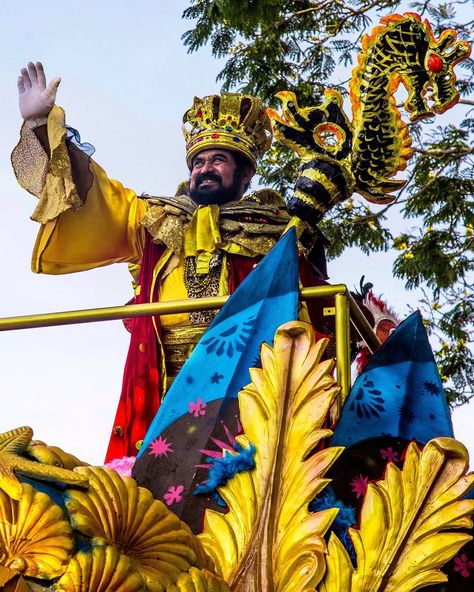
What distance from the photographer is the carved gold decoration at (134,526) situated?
2695 millimetres

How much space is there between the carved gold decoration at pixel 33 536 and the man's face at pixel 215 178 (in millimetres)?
3235

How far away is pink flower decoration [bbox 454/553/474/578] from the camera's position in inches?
141

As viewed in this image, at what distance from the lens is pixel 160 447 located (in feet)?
11.9

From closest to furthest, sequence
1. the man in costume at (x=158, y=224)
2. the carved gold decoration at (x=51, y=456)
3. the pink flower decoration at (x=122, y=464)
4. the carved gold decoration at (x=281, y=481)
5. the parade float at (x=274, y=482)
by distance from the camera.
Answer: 1. the parade float at (x=274, y=482)
2. the carved gold decoration at (x=51, y=456)
3. the carved gold decoration at (x=281, y=481)
4. the pink flower decoration at (x=122, y=464)
5. the man in costume at (x=158, y=224)

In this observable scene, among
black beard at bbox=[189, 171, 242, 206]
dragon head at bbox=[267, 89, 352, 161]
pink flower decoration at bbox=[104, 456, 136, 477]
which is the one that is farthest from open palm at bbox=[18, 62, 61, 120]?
pink flower decoration at bbox=[104, 456, 136, 477]

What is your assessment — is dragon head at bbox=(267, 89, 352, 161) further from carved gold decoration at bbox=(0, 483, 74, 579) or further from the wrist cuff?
carved gold decoration at bbox=(0, 483, 74, 579)

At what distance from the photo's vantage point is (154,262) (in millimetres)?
5566

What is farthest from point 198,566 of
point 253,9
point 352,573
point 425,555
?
point 253,9

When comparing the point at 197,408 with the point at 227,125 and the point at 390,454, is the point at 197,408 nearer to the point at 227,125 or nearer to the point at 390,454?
the point at 390,454

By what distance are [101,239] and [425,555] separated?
289 centimetres

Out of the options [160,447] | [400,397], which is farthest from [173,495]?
[400,397]

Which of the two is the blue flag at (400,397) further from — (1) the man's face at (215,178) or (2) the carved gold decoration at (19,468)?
(1) the man's face at (215,178)

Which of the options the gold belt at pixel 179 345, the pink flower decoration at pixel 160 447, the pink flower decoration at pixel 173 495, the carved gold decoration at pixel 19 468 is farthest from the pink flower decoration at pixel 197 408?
the gold belt at pixel 179 345

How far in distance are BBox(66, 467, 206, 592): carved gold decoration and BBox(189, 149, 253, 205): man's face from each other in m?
2.98
